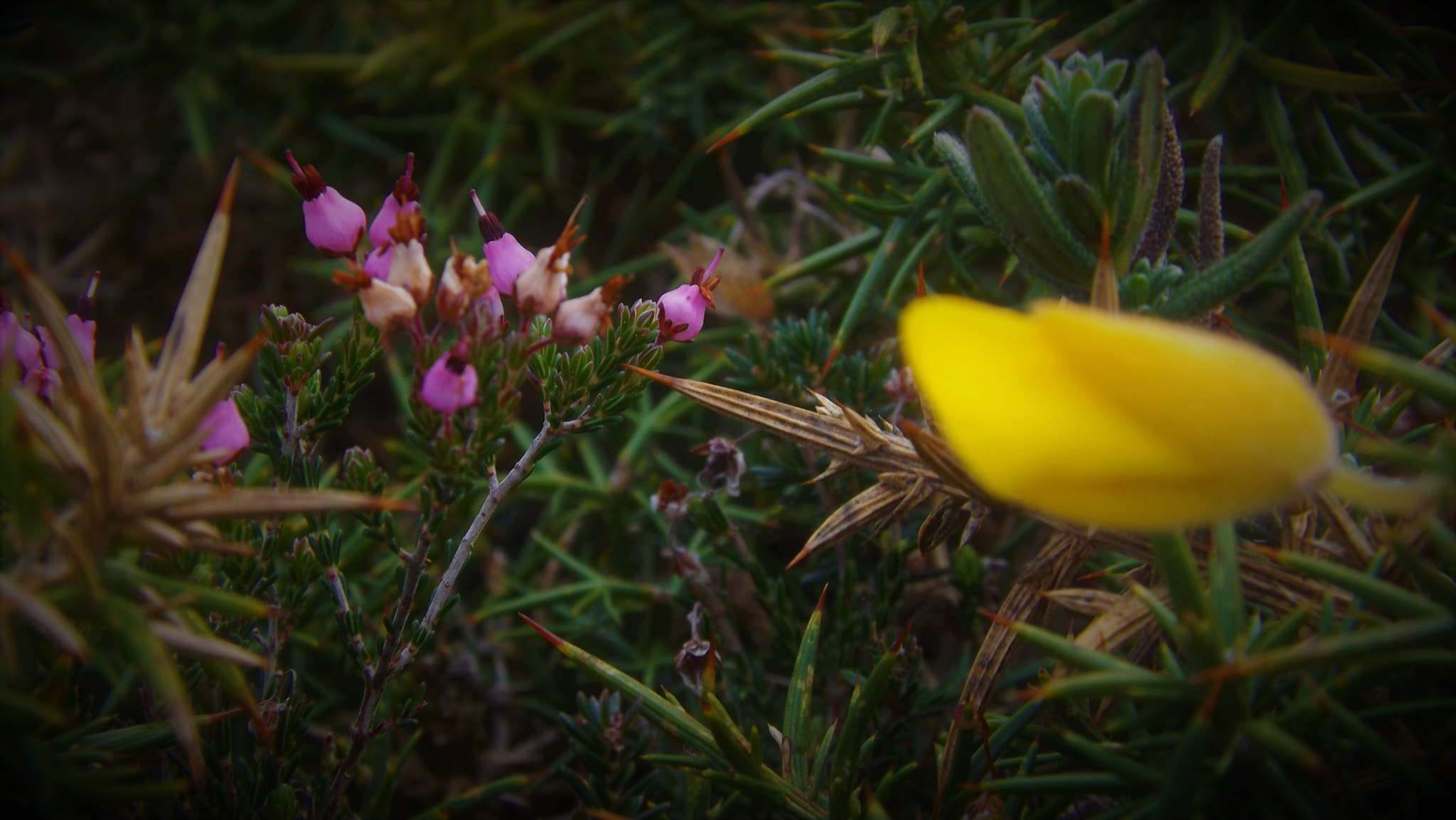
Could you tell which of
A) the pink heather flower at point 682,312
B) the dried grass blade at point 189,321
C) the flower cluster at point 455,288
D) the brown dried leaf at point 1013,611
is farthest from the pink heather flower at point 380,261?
the brown dried leaf at point 1013,611

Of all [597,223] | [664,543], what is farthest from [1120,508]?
[597,223]

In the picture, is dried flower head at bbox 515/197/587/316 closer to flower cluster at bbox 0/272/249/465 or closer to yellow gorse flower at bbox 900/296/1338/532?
flower cluster at bbox 0/272/249/465

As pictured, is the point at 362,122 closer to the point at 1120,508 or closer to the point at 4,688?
the point at 4,688

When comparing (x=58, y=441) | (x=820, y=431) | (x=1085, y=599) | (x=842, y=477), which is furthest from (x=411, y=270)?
(x=1085, y=599)

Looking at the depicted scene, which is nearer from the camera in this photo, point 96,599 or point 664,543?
point 96,599

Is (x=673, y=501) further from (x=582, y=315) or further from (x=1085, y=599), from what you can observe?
(x=1085, y=599)
